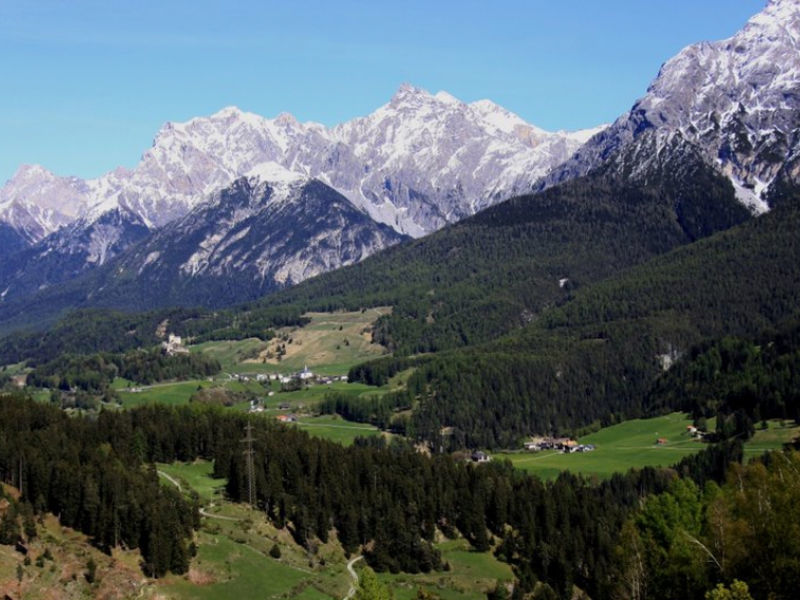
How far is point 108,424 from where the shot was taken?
16075 centimetres

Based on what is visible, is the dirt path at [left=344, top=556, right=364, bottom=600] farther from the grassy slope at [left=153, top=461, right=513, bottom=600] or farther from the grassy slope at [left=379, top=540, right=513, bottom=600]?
the grassy slope at [left=379, top=540, right=513, bottom=600]

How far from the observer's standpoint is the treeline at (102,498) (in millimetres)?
115938

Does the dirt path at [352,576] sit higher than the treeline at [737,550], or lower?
lower

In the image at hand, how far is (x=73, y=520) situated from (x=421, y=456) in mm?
64595

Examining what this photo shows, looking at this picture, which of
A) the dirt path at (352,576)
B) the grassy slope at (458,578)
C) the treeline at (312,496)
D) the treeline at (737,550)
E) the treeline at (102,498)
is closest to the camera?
the treeline at (737,550)

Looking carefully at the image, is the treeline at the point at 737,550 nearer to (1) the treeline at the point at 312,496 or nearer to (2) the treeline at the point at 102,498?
(1) the treeline at the point at 312,496

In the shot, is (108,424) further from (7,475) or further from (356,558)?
(356,558)

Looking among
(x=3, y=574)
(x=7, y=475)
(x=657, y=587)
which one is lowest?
(x=657, y=587)

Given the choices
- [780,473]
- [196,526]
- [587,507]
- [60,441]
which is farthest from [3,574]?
[587,507]

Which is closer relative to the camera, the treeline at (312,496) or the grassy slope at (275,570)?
the grassy slope at (275,570)

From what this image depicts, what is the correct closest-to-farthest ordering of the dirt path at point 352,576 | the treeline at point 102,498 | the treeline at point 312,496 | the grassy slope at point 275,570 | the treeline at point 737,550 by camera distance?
the treeline at point 737,550 < the treeline at point 102,498 < the grassy slope at point 275,570 < the dirt path at point 352,576 < the treeline at point 312,496

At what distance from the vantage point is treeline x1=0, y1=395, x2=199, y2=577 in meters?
116

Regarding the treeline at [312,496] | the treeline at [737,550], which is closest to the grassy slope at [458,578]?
the treeline at [312,496]

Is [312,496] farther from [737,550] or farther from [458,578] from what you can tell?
[737,550]
